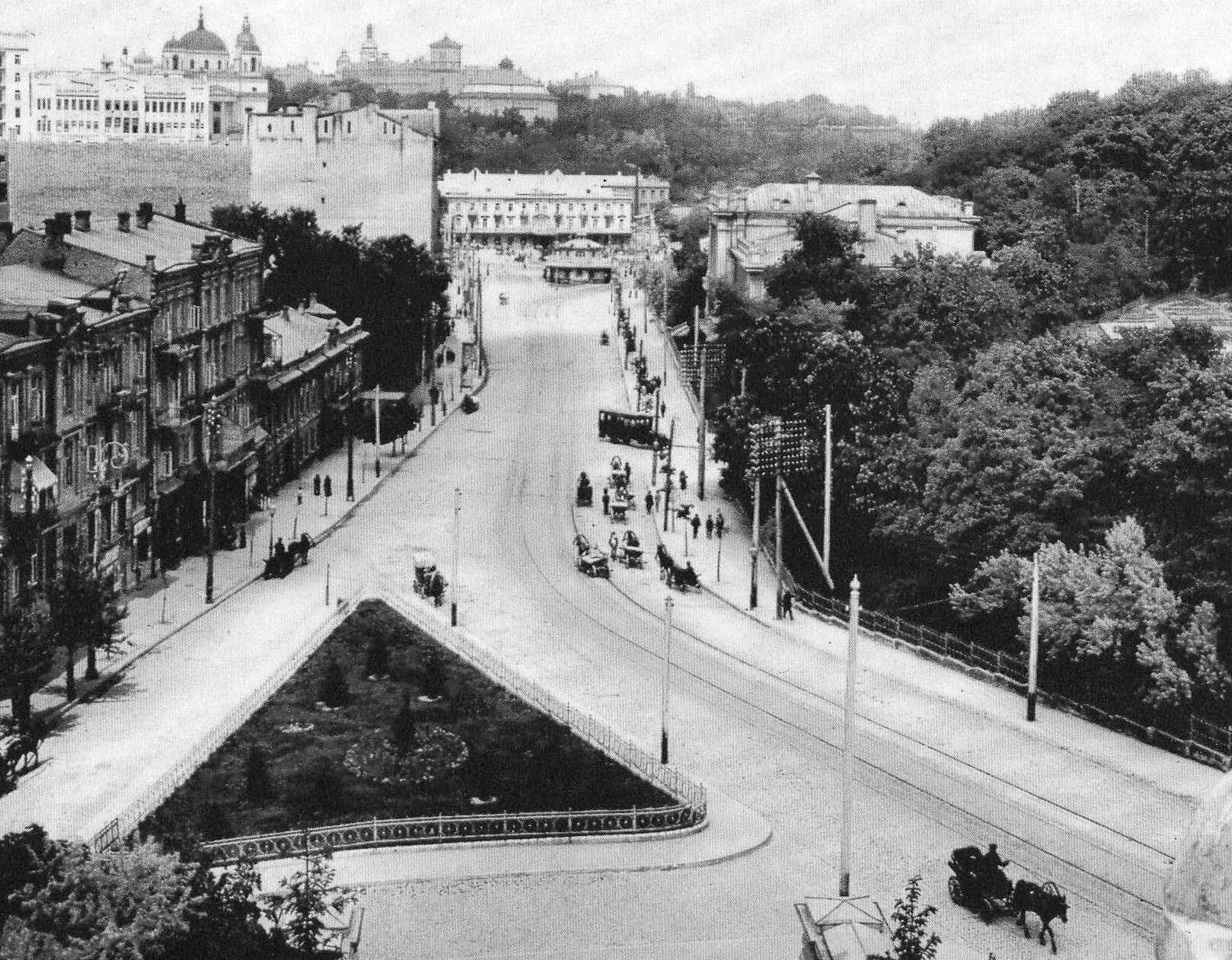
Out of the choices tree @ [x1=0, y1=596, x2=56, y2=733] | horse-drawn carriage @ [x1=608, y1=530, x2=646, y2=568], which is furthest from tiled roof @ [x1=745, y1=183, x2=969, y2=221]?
tree @ [x1=0, y1=596, x2=56, y2=733]

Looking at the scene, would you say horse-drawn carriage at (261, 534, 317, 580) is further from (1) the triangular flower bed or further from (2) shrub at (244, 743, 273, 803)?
(2) shrub at (244, 743, 273, 803)

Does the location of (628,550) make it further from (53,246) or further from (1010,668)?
(53,246)

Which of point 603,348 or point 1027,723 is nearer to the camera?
point 1027,723

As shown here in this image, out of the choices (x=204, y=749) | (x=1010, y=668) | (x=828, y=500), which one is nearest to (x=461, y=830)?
(x=204, y=749)

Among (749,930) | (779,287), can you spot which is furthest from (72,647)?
(779,287)

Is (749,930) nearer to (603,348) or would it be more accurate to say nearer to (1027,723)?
(1027,723)

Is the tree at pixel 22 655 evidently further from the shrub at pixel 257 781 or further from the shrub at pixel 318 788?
the shrub at pixel 318 788

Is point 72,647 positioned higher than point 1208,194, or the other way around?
point 1208,194
